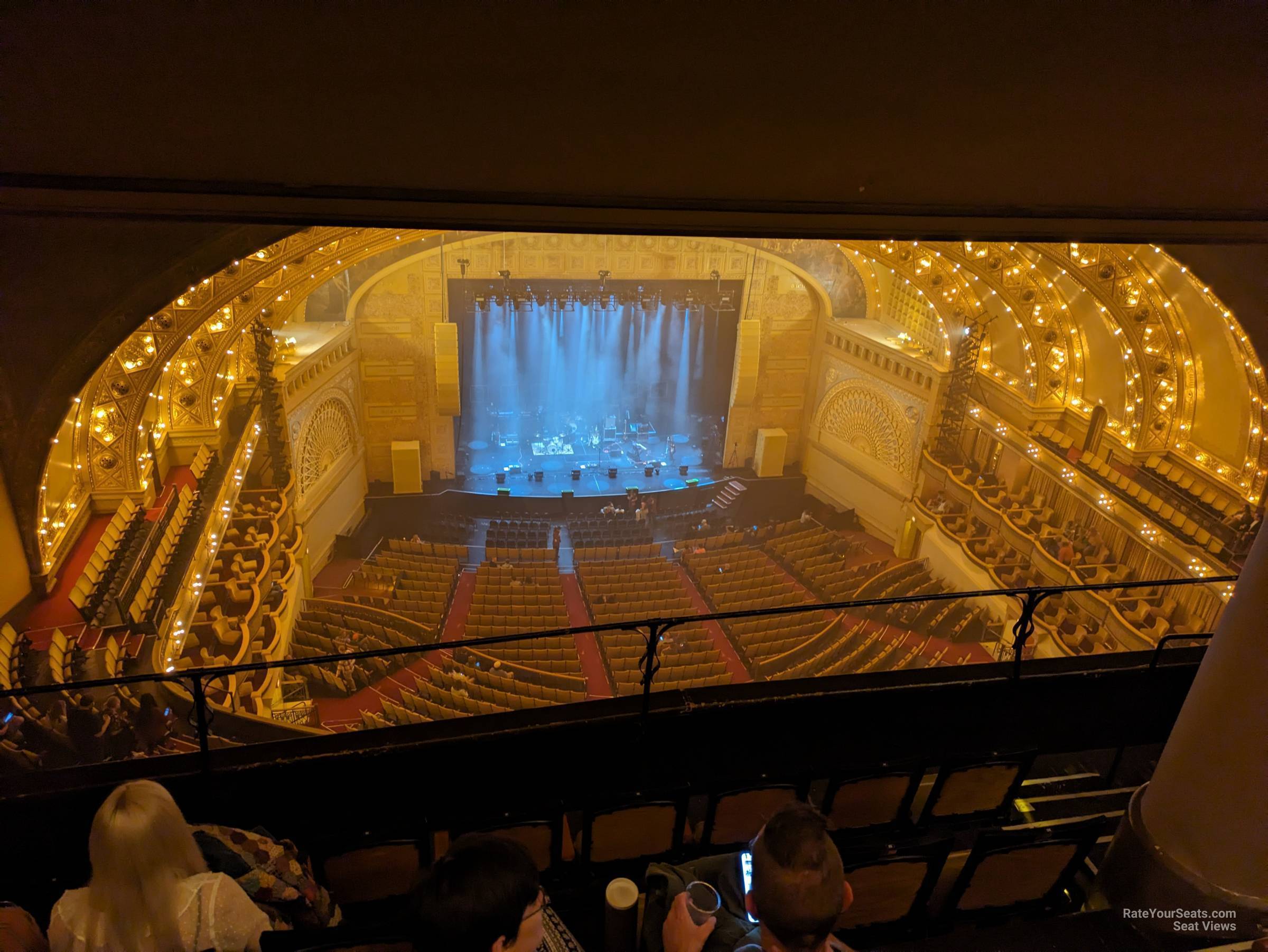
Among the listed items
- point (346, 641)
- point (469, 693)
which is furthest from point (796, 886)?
point (346, 641)

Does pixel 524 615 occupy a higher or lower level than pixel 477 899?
lower

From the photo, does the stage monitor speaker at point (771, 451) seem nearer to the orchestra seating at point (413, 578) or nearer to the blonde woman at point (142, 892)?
the orchestra seating at point (413, 578)

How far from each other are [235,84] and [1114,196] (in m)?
3.65

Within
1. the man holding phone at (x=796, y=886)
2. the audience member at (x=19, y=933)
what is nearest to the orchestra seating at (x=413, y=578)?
the audience member at (x=19, y=933)

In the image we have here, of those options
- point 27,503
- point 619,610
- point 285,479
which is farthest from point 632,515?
point 27,503

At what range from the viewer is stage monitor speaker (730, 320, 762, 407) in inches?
674

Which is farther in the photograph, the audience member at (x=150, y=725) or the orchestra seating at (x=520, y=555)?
the orchestra seating at (x=520, y=555)

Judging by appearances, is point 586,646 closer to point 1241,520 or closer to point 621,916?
point 621,916

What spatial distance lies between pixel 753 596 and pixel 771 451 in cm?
570

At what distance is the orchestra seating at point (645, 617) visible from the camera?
10469mm

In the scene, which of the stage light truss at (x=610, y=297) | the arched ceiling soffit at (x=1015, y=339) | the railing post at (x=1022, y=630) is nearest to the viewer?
the railing post at (x=1022, y=630)

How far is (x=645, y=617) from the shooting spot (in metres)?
13.0

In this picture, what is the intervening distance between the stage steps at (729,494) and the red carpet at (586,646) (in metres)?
4.45

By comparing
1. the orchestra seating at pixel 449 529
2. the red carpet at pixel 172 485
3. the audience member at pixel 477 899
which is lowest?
the orchestra seating at pixel 449 529
